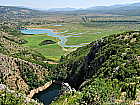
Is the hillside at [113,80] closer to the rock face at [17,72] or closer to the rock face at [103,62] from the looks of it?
the rock face at [103,62]

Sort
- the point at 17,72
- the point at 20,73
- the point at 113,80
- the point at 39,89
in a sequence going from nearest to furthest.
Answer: the point at 113,80
the point at 17,72
the point at 20,73
the point at 39,89

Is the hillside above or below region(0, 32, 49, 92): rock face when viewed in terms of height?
above

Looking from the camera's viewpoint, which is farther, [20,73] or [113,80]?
[20,73]

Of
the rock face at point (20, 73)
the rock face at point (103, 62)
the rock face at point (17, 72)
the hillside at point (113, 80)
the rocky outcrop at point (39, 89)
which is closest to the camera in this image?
the hillside at point (113, 80)

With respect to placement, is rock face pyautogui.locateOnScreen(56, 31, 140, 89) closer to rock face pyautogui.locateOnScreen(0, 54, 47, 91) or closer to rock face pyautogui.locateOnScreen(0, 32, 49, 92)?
rock face pyautogui.locateOnScreen(0, 32, 49, 92)

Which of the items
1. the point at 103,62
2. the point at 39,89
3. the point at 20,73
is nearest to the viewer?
the point at 103,62

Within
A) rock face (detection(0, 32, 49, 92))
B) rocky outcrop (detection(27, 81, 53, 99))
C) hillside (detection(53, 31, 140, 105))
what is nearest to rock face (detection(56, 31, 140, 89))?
hillside (detection(53, 31, 140, 105))

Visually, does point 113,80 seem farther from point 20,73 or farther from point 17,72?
point 20,73

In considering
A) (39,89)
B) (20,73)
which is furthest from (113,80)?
(20,73)

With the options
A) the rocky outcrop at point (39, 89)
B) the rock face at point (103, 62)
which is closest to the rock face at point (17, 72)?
the rocky outcrop at point (39, 89)

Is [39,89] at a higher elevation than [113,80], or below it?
below

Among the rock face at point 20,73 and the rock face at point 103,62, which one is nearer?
the rock face at point 103,62

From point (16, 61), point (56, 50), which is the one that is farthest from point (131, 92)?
point (56, 50)
